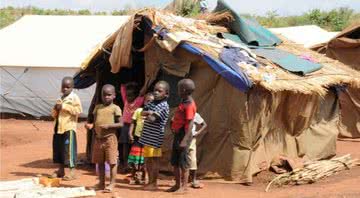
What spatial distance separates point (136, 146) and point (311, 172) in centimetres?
254

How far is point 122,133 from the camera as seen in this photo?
9578 mm

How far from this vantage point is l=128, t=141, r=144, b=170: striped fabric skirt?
8859 mm

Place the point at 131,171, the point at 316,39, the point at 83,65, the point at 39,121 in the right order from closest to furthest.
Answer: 1. the point at 131,171
2. the point at 83,65
3. the point at 39,121
4. the point at 316,39

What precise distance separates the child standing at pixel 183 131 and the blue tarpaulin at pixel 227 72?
70 centimetres

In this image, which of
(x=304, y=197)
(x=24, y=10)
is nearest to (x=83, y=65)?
(x=304, y=197)

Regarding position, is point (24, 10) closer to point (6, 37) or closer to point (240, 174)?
point (6, 37)

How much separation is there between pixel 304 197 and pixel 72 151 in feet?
10.7

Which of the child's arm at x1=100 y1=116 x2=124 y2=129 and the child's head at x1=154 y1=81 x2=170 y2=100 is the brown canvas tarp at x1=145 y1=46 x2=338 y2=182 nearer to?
the child's head at x1=154 y1=81 x2=170 y2=100

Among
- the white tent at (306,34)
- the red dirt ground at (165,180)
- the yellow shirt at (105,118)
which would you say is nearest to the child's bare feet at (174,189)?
the red dirt ground at (165,180)

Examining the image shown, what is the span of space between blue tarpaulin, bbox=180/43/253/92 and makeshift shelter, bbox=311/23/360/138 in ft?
21.6

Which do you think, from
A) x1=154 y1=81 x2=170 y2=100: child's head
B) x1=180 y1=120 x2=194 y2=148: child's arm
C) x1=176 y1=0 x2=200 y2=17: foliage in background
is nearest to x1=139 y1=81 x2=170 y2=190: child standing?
x1=154 y1=81 x2=170 y2=100: child's head

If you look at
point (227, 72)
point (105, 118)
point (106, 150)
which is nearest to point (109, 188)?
point (106, 150)

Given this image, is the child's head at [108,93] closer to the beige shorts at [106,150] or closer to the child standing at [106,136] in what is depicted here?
the child standing at [106,136]

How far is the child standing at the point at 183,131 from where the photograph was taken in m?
8.14
